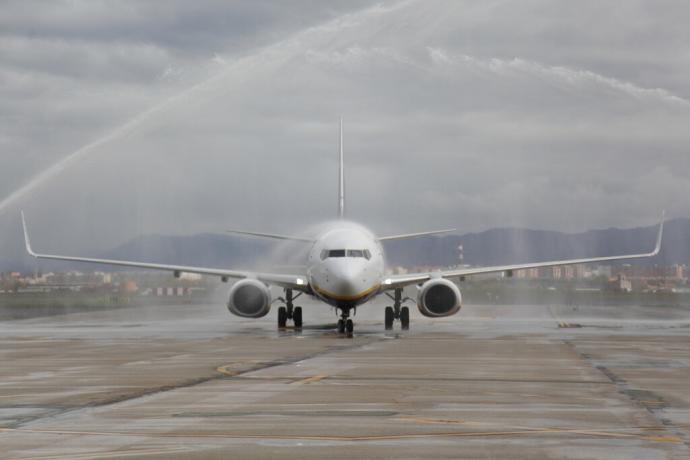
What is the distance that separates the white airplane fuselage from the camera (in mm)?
43969

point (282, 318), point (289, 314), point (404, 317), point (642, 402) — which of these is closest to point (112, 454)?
point (642, 402)

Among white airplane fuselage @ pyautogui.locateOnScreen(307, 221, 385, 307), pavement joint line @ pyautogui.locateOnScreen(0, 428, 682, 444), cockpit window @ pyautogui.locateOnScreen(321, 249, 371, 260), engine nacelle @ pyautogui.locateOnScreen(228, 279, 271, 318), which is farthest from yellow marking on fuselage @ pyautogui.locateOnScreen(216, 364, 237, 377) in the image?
engine nacelle @ pyautogui.locateOnScreen(228, 279, 271, 318)

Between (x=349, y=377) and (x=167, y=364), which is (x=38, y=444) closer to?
(x=349, y=377)

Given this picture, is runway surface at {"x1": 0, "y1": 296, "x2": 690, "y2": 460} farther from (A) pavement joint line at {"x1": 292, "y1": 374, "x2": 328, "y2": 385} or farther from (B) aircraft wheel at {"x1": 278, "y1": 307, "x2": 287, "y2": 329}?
(B) aircraft wheel at {"x1": 278, "y1": 307, "x2": 287, "y2": 329}

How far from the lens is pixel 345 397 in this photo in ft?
61.4

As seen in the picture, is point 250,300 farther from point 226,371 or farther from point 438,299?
point 226,371

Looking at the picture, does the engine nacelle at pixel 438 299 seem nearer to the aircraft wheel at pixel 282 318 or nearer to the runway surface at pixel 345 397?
the aircraft wheel at pixel 282 318

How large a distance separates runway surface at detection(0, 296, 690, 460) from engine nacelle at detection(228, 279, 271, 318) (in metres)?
7.53

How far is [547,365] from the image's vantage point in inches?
1037

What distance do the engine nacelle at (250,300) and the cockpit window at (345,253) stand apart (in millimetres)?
3758

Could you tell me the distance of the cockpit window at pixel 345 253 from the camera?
1762 inches

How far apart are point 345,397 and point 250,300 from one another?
29308mm

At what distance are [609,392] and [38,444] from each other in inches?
413

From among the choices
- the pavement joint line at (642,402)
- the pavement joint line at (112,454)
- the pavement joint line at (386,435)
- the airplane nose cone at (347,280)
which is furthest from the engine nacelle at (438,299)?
the pavement joint line at (112,454)
